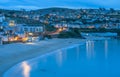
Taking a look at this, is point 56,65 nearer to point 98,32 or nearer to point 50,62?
point 50,62

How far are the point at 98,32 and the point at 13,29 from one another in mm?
34175

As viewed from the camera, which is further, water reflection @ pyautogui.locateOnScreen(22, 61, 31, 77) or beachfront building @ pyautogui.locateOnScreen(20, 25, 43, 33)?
beachfront building @ pyautogui.locateOnScreen(20, 25, 43, 33)

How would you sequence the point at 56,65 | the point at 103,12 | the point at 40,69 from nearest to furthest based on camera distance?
the point at 40,69 < the point at 56,65 < the point at 103,12

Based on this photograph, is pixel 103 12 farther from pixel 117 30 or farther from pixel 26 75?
pixel 26 75

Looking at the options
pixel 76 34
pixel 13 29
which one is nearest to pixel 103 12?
pixel 76 34

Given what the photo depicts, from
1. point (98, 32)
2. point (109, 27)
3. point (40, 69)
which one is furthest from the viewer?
point (109, 27)

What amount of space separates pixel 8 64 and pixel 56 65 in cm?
334

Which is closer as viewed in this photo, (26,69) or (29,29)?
(26,69)

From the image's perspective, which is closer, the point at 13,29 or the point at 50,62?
the point at 50,62

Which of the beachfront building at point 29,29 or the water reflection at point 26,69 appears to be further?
the beachfront building at point 29,29

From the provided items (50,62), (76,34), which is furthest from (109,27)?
(50,62)

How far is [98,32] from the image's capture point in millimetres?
84938

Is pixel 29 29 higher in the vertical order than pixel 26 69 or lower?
lower

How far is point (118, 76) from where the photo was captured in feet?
61.8
